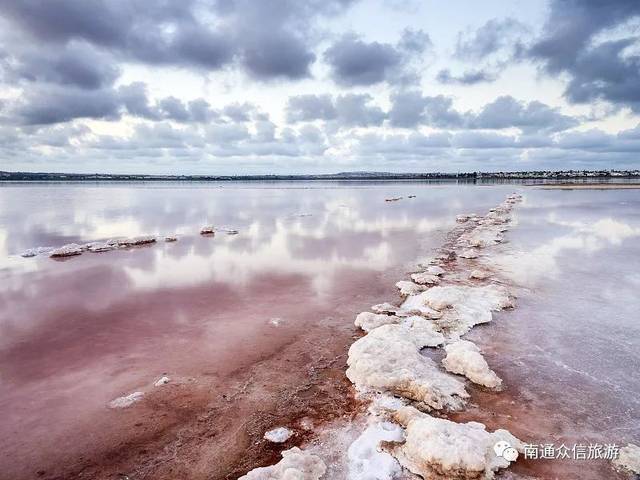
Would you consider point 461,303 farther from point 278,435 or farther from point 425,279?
point 278,435

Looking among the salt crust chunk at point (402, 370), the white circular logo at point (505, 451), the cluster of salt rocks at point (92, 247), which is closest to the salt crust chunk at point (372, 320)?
the salt crust chunk at point (402, 370)

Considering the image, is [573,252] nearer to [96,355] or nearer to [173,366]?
[173,366]

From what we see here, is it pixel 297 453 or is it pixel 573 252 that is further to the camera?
pixel 573 252

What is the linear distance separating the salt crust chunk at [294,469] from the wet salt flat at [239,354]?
336 millimetres

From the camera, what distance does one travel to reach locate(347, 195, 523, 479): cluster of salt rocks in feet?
16.0

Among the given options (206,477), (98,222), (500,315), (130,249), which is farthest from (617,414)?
(98,222)

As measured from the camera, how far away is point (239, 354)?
8062mm

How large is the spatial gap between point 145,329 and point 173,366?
2397 mm

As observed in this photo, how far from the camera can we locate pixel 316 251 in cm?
1873

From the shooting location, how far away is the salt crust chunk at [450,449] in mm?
4746

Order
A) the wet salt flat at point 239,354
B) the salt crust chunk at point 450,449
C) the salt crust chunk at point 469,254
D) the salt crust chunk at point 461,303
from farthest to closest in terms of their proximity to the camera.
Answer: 1. the salt crust chunk at point 469,254
2. the salt crust chunk at point 461,303
3. the wet salt flat at point 239,354
4. the salt crust chunk at point 450,449

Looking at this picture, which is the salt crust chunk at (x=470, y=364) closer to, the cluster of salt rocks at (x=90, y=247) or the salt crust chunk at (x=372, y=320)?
the salt crust chunk at (x=372, y=320)

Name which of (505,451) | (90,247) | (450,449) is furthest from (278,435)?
(90,247)

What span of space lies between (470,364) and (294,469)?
4.04 meters
